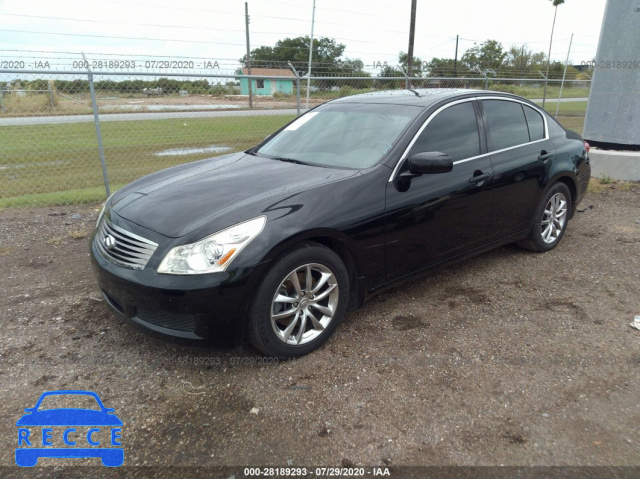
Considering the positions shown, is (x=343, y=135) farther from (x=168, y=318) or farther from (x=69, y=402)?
(x=69, y=402)

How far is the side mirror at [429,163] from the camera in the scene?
326 cm

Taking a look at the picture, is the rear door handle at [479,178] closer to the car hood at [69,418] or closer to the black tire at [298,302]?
the black tire at [298,302]

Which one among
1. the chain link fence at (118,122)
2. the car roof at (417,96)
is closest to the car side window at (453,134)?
the car roof at (417,96)

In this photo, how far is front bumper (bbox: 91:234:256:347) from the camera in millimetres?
2605

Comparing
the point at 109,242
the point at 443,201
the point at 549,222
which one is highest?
the point at 443,201

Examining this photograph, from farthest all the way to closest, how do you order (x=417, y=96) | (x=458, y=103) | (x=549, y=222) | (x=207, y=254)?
(x=549, y=222), (x=417, y=96), (x=458, y=103), (x=207, y=254)

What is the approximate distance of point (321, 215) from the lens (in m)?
2.94

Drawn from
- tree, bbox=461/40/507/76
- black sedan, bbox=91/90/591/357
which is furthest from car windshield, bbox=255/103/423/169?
tree, bbox=461/40/507/76

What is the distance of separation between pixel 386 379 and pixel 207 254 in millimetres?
1321

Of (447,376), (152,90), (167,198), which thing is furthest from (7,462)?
(152,90)

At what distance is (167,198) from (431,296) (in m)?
2.28

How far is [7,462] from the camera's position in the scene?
89.0 inches

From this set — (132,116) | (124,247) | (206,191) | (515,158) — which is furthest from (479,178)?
(132,116)

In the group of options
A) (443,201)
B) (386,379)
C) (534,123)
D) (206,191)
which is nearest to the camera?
(386,379)
